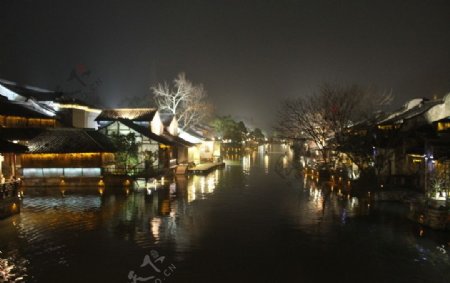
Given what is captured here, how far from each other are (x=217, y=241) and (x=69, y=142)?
2172 cm

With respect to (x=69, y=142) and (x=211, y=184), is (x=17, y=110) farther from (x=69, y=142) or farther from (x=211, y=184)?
(x=211, y=184)

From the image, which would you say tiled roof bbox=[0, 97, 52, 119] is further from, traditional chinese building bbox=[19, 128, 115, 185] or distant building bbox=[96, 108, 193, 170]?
distant building bbox=[96, 108, 193, 170]

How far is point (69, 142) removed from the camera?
108 feet

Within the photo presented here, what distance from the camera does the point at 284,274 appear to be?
1221 cm

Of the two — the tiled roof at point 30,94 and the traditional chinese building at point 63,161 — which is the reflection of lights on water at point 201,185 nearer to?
the traditional chinese building at point 63,161

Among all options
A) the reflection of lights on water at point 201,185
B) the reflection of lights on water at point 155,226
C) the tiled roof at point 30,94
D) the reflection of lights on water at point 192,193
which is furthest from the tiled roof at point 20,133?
the reflection of lights on water at point 155,226

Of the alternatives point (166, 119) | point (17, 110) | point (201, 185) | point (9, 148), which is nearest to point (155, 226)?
point (9, 148)

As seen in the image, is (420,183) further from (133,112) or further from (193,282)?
(133,112)

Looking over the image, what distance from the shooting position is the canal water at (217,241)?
12242 millimetres

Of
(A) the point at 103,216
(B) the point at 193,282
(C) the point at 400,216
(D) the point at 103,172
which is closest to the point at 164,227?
(A) the point at 103,216

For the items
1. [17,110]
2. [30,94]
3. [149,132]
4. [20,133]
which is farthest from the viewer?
[30,94]

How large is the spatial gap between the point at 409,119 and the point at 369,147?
4.89m

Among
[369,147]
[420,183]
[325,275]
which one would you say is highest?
[369,147]

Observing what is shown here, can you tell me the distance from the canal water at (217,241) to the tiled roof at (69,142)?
6831 mm
